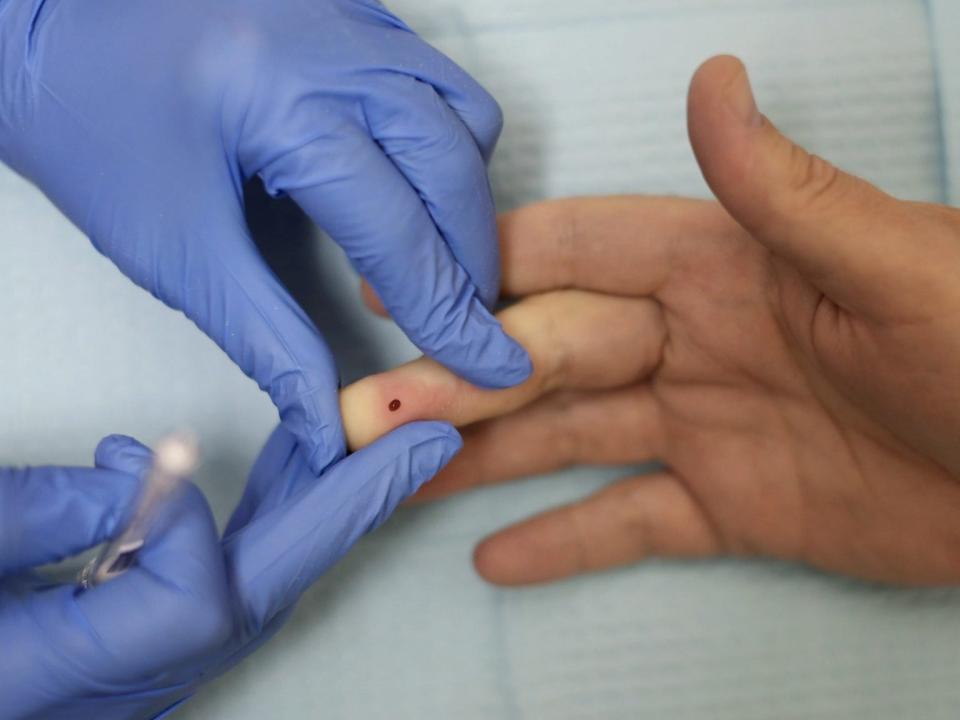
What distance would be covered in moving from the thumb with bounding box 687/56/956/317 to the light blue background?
0.39m

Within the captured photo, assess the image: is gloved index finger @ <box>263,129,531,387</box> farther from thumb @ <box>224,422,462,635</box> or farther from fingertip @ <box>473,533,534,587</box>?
fingertip @ <box>473,533,534,587</box>

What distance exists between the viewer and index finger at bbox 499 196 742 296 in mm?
1097

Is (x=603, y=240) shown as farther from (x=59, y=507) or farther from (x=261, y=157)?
(x=59, y=507)

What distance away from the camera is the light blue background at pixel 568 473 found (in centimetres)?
120

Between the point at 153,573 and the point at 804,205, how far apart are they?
72 centimetres

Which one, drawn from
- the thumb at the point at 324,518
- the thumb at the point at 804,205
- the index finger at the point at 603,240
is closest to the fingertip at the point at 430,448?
the thumb at the point at 324,518

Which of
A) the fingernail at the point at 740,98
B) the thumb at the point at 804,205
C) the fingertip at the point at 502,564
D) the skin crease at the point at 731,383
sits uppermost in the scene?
the fingernail at the point at 740,98

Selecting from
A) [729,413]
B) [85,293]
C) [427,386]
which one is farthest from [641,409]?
[85,293]

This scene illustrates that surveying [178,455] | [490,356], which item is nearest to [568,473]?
[490,356]

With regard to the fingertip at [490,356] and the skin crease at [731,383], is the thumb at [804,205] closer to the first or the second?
the skin crease at [731,383]

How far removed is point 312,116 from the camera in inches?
36.4

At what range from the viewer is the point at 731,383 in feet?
3.82

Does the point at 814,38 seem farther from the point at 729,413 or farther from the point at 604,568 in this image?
the point at 604,568

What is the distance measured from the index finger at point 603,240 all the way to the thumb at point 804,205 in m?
0.21
